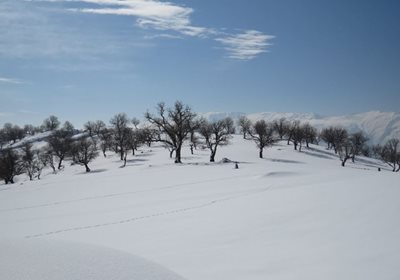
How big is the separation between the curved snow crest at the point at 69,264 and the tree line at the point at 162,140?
128ft

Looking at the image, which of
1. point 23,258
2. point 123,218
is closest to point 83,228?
point 123,218

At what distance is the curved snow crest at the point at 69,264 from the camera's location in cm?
585

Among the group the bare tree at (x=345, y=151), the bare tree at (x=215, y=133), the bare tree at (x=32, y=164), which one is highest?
the bare tree at (x=215, y=133)

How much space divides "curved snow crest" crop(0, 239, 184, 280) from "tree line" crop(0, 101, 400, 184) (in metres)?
39.1

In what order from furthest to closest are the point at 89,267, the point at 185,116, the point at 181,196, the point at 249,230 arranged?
the point at 185,116
the point at 181,196
the point at 249,230
the point at 89,267

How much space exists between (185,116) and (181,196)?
3011cm

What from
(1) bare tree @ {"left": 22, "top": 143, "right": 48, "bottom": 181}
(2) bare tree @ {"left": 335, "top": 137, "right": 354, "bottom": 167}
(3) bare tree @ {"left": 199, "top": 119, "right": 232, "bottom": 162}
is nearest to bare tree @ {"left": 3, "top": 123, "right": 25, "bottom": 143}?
(1) bare tree @ {"left": 22, "top": 143, "right": 48, "bottom": 181}

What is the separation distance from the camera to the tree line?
48875mm

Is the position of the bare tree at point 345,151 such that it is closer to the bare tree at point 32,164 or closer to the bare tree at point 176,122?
the bare tree at point 176,122

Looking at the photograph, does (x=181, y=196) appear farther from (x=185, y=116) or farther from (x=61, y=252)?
(x=185, y=116)

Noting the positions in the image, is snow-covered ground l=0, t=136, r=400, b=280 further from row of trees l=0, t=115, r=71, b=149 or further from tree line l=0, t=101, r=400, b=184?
row of trees l=0, t=115, r=71, b=149

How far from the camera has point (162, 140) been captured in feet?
156

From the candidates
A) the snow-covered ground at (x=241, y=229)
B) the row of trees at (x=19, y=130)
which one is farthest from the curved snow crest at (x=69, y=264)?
the row of trees at (x=19, y=130)

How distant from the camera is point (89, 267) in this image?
6.38 metres
